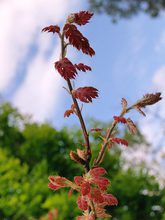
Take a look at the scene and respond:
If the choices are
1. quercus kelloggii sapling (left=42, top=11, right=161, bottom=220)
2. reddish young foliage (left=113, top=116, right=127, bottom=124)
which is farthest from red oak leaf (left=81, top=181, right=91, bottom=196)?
reddish young foliage (left=113, top=116, right=127, bottom=124)

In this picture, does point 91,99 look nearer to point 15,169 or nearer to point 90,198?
point 90,198

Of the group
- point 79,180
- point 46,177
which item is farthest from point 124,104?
point 46,177

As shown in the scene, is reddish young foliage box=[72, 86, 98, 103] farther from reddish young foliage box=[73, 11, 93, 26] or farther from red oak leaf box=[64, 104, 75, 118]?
reddish young foliage box=[73, 11, 93, 26]

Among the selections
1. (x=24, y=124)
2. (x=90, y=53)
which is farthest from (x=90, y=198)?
(x=24, y=124)

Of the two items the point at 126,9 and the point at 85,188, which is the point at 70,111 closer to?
the point at 85,188

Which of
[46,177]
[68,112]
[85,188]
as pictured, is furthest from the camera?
[46,177]

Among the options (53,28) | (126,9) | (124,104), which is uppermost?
(126,9)
